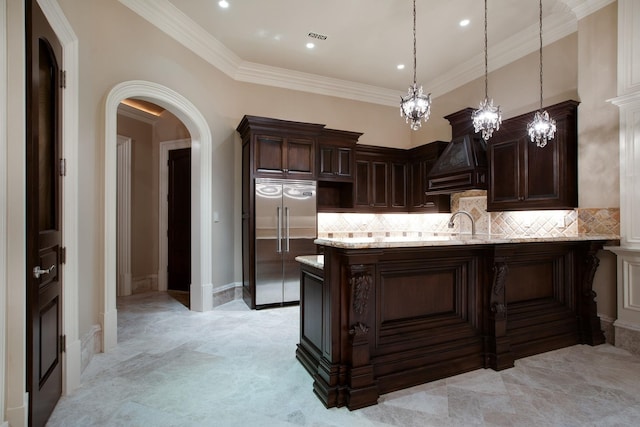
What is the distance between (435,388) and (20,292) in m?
2.52

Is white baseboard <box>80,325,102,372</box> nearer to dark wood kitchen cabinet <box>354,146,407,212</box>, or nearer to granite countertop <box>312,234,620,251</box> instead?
granite countertop <box>312,234,620,251</box>

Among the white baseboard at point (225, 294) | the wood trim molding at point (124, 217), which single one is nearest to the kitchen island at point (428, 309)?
the white baseboard at point (225, 294)

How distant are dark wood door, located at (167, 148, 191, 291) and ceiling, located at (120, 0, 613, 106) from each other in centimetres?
174

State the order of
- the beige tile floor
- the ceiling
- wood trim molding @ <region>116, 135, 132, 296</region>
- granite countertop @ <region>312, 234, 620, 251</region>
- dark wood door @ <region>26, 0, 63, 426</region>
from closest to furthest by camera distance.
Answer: dark wood door @ <region>26, 0, 63, 426</region>, the beige tile floor, granite countertop @ <region>312, 234, 620, 251</region>, the ceiling, wood trim molding @ <region>116, 135, 132, 296</region>

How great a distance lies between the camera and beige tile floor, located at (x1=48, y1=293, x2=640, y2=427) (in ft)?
6.03

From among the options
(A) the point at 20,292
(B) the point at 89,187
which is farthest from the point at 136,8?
(A) the point at 20,292

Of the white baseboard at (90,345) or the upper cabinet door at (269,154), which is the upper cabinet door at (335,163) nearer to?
the upper cabinet door at (269,154)

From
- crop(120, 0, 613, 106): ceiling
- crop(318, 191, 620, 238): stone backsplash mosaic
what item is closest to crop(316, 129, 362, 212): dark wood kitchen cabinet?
crop(318, 191, 620, 238): stone backsplash mosaic

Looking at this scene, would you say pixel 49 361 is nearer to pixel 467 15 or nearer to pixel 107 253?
pixel 107 253

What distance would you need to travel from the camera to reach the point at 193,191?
13.4ft

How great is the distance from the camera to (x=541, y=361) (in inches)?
102

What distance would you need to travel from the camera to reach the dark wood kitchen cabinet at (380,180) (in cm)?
516

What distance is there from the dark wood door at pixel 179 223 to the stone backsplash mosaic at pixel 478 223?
87.6 inches

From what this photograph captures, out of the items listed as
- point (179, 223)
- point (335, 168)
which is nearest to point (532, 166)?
point (335, 168)
